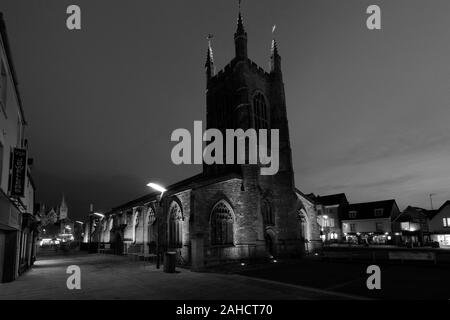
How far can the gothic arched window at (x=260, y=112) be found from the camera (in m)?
31.5

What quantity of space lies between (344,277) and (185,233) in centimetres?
1229

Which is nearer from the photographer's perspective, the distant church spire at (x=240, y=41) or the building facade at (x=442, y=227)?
the distant church spire at (x=240, y=41)

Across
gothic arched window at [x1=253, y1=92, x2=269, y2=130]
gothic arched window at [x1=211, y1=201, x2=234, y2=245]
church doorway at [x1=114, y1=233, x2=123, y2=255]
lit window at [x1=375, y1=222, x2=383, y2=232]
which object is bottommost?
church doorway at [x1=114, y1=233, x2=123, y2=255]

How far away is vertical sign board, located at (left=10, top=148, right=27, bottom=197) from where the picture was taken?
44.1ft

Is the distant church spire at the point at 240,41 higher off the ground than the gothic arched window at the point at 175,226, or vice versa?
the distant church spire at the point at 240,41

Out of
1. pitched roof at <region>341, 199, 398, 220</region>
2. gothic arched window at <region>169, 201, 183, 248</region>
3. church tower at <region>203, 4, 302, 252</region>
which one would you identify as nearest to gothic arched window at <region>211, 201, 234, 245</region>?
church tower at <region>203, 4, 302, 252</region>

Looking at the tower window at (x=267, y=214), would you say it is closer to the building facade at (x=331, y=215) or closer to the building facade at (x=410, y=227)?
the building facade at (x=331, y=215)

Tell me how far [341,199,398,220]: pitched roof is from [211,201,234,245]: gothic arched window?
127 feet

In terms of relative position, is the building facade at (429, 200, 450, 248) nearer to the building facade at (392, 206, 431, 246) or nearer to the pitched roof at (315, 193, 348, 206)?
the building facade at (392, 206, 431, 246)

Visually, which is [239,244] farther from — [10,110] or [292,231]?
[10,110]

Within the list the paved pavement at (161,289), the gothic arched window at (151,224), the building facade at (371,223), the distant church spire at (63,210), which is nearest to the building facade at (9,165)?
the paved pavement at (161,289)

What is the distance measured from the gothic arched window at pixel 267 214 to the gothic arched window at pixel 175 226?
801cm

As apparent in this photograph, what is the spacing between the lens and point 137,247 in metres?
32.9

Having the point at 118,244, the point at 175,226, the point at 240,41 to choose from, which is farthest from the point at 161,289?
the point at 118,244
